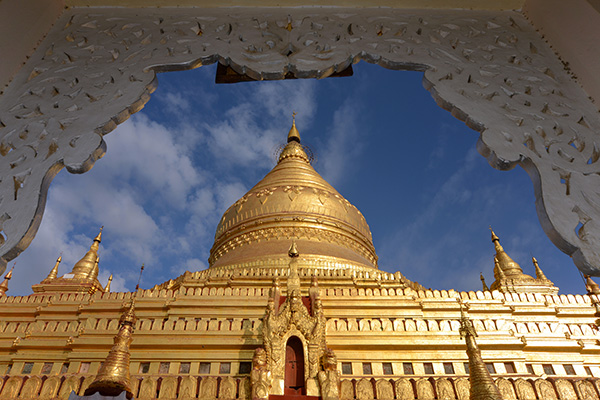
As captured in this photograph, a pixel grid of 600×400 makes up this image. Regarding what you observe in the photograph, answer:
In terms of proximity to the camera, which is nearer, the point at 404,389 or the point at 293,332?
the point at 404,389

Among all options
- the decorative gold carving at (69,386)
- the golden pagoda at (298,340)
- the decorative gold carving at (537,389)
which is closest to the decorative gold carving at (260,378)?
the golden pagoda at (298,340)

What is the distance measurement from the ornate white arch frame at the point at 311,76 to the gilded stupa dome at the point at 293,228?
544 inches

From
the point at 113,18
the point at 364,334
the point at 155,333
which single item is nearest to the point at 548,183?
the point at 113,18

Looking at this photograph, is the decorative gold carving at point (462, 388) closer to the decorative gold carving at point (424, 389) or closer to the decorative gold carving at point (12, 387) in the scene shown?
the decorative gold carving at point (424, 389)

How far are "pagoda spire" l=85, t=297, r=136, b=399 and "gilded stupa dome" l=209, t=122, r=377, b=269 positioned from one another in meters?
8.84

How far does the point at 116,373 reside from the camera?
8.04 metres

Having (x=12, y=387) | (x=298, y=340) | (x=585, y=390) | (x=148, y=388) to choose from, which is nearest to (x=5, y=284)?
(x=12, y=387)

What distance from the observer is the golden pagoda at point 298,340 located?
30.7 feet

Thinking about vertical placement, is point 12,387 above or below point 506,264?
below

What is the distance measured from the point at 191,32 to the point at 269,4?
2.57ft

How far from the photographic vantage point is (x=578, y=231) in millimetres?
2609

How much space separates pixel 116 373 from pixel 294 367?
3.82 meters

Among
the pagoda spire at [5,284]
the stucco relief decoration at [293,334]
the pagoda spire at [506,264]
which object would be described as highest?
the pagoda spire at [506,264]

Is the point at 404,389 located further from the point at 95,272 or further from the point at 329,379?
the point at 95,272
